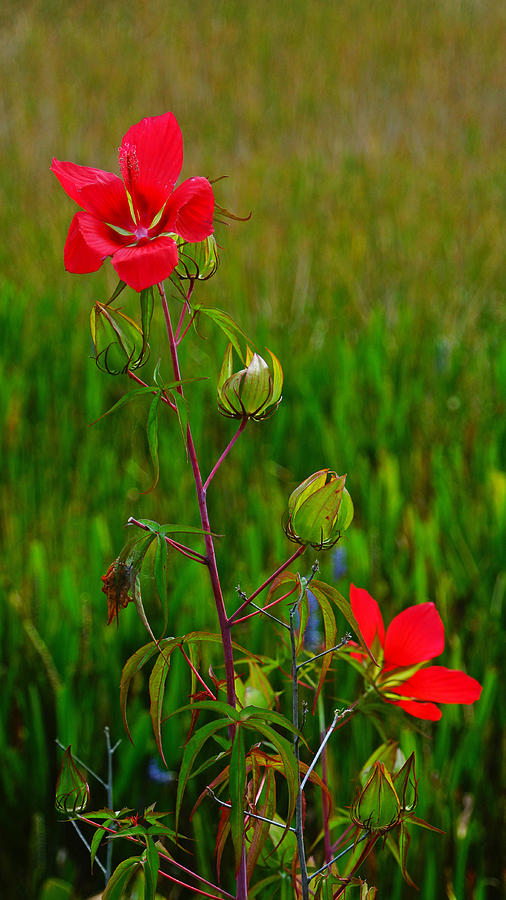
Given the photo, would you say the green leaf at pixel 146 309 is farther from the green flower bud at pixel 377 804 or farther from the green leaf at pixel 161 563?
the green flower bud at pixel 377 804

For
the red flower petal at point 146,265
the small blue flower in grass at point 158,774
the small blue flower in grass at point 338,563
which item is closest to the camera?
the red flower petal at point 146,265

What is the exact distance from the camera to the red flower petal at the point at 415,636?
40cm

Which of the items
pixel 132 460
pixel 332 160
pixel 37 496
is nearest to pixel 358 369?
pixel 132 460

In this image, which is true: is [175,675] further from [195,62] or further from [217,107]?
[195,62]

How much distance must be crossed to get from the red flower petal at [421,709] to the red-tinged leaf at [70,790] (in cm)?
15

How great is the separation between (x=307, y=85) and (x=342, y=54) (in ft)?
2.28

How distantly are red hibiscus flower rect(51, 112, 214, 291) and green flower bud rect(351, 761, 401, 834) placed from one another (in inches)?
8.7

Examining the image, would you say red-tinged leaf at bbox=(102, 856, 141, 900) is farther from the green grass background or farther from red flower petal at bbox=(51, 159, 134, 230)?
the green grass background

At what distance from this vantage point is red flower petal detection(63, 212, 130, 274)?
0.99 feet

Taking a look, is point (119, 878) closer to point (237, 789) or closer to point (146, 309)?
point (237, 789)

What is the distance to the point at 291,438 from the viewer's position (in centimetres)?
150

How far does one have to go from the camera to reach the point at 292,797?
0.29 metres

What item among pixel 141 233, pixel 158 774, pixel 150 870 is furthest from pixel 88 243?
pixel 158 774

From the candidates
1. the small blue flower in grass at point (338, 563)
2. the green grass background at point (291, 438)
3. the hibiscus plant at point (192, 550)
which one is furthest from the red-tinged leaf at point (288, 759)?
the small blue flower in grass at point (338, 563)
